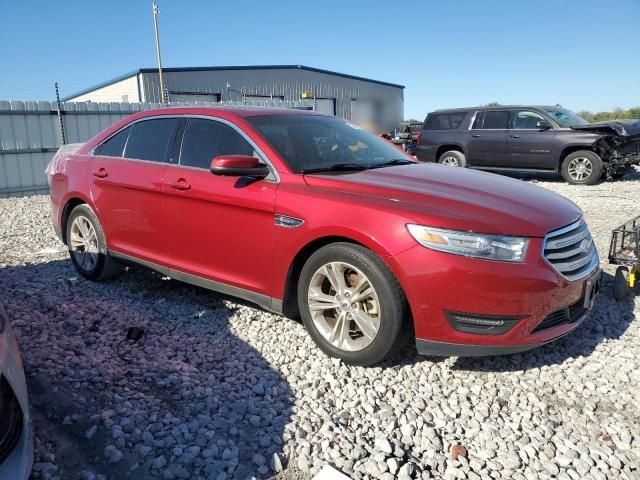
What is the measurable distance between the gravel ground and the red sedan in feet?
0.96

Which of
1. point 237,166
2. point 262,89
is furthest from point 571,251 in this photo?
point 262,89

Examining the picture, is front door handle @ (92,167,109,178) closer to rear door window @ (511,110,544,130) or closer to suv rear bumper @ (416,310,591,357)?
suv rear bumper @ (416,310,591,357)

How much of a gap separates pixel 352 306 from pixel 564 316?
128 cm

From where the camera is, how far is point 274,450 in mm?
2434

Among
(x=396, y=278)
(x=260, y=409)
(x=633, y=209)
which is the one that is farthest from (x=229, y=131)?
(x=633, y=209)

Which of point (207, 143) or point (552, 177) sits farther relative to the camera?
point (552, 177)

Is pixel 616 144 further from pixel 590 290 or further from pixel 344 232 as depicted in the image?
pixel 344 232

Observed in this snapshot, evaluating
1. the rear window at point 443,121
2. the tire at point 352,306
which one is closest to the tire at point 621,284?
the tire at point 352,306

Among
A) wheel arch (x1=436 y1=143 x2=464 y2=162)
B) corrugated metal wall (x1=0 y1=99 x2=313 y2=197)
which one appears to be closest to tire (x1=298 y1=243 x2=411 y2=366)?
corrugated metal wall (x1=0 y1=99 x2=313 y2=197)

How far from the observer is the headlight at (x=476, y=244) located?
109 inches

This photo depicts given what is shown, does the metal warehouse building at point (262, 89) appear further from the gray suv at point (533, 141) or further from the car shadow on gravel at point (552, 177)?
the car shadow on gravel at point (552, 177)

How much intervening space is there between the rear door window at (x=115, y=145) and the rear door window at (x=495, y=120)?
32.9 feet

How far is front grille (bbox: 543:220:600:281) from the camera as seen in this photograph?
2.94 meters

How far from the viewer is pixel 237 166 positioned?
11.0ft
